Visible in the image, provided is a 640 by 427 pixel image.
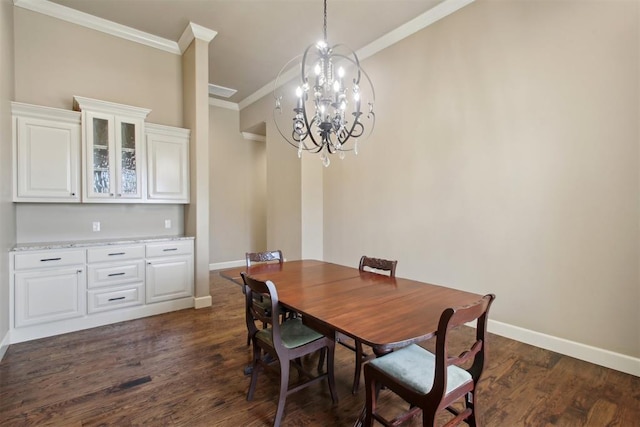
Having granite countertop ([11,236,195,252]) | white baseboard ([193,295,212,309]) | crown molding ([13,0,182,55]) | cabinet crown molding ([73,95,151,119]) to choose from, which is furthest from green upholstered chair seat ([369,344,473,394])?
crown molding ([13,0,182,55])

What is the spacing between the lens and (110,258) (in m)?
3.25

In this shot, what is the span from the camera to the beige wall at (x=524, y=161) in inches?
89.1

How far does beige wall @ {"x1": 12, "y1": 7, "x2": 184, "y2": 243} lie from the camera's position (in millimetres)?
3174

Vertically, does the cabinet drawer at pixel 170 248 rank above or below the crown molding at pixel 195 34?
below

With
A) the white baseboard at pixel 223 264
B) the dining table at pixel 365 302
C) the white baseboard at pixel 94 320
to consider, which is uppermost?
the dining table at pixel 365 302

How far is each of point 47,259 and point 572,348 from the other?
4.77 metres

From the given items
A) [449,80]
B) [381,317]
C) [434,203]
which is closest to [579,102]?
[449,80]

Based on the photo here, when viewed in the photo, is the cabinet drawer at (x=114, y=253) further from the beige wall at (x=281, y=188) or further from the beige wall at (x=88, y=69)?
the beige wall at (x=281, y=188)

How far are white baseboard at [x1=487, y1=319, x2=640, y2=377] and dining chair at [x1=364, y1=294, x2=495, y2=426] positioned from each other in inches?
62.8

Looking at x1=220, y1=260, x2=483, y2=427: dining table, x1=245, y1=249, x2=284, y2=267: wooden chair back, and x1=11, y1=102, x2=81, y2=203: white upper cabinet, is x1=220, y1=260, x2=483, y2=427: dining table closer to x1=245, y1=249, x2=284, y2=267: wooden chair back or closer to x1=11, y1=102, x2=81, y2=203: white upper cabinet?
x1=245, y1=249, x2=284, y2=267: wooden chair back

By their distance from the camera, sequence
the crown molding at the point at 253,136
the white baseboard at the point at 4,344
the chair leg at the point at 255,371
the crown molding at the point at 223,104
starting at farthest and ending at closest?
the crown molding at the point at 253,136
the crown molding at the point at 223,104
the white baseboard at the point at 4,344
the chair leg at the point at 255,371

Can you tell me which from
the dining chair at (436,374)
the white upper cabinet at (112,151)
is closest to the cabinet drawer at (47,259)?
the white upper cabinet at (112,151)

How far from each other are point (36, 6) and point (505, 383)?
5.55m

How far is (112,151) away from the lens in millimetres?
3318
